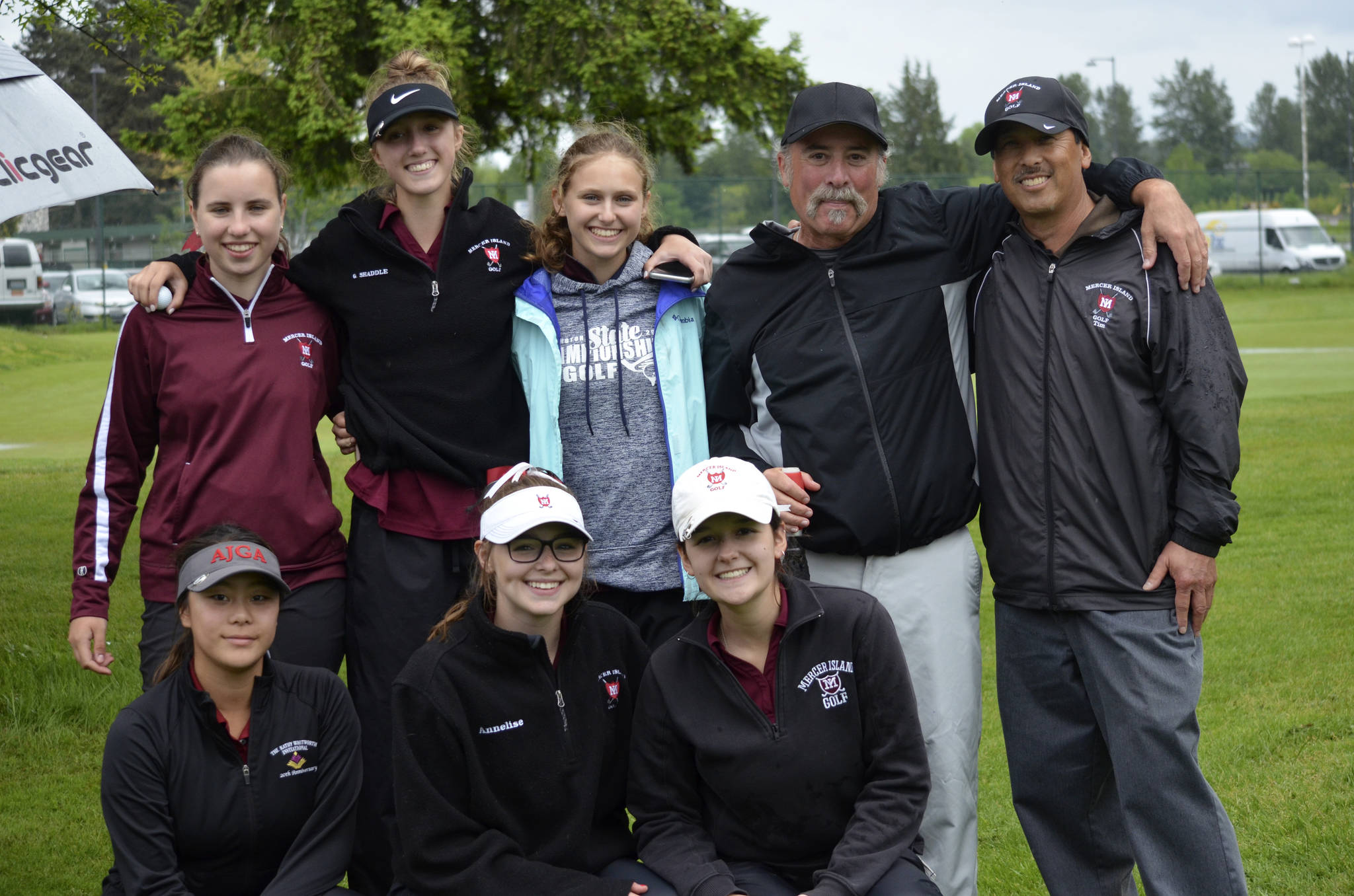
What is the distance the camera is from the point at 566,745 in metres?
3.60

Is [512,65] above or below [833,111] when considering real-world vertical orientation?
above

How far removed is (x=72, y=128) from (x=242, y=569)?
287cm

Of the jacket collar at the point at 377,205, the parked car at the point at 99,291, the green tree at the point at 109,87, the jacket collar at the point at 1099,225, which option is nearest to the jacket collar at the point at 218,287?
the jacket collar at the point at 377,205

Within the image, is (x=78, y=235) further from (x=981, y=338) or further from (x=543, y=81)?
(x=981, y=338)

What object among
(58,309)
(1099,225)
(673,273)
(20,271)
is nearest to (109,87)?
(20,271)

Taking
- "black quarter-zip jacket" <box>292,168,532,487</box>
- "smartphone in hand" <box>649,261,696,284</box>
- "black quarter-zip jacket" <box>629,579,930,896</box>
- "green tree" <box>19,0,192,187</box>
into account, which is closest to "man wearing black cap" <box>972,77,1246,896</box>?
"black quarter-zip jacket" <box>629,579,930,896</box>

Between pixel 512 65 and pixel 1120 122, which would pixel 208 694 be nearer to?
pixel 512 65

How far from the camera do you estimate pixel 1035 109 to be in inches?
150

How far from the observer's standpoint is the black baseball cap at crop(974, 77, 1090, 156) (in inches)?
149

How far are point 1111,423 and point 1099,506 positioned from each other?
236 mm

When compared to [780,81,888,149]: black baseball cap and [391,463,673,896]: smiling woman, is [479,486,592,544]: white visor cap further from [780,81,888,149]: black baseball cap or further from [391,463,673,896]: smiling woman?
[780,81,888,149]: black baseball cap

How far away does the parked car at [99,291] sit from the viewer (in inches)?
1198

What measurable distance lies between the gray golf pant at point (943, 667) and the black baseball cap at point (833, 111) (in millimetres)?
1268

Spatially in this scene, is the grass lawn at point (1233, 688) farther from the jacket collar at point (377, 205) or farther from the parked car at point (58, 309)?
the parked car at point (58, 309)
